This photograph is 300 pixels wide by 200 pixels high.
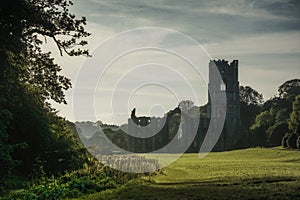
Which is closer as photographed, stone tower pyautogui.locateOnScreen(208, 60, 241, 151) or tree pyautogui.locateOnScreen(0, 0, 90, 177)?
tree pyautogui.locateOnScreen(0, 0, 90, 177)

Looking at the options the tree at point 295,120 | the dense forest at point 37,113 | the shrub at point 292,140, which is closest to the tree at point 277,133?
the tree at point 295,120

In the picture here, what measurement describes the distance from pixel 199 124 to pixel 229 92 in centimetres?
1237

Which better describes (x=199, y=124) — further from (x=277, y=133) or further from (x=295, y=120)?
(x=295, y=120)

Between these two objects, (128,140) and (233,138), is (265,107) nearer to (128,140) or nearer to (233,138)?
(233,138)

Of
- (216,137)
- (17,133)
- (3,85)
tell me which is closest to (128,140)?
(216,137)

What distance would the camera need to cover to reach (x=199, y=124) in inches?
2785

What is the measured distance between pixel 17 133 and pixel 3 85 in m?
4.71

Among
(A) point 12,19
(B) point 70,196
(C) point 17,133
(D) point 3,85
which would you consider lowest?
(B) point 70,196

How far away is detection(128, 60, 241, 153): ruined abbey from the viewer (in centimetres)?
6406

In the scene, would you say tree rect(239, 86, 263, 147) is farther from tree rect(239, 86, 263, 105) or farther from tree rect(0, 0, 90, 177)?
tree rect(0, 0, 90, 177)

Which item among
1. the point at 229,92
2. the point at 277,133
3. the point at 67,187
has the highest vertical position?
the point at 229,92

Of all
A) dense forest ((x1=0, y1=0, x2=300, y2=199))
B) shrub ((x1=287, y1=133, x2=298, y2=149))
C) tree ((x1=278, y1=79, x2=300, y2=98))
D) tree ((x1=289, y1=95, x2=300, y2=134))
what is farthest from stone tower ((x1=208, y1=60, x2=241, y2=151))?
dense forest ((x1=0, y1=0, x2=300, y2=199))

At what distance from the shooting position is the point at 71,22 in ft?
52.4

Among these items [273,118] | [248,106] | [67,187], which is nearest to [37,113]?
[67,187]
